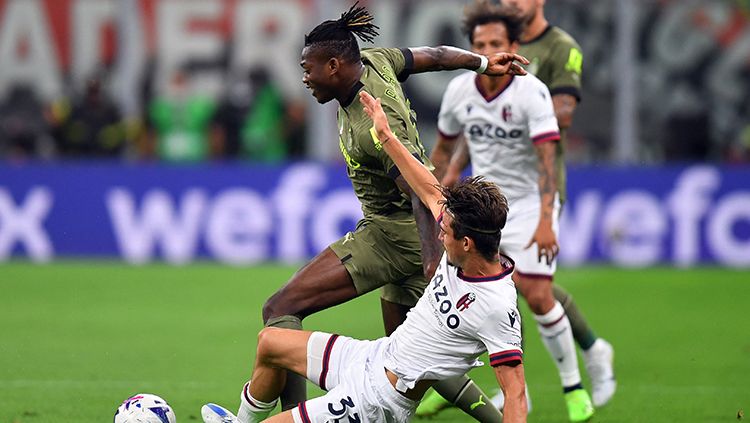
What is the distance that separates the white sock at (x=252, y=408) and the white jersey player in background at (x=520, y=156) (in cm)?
230

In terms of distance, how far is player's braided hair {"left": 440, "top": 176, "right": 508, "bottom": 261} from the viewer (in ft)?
21.1

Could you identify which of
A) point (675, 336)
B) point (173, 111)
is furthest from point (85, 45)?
point (675, 336)

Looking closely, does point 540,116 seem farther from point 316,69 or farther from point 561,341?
point 316,69

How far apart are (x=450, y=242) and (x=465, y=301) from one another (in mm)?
289

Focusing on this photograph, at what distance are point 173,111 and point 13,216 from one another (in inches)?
163

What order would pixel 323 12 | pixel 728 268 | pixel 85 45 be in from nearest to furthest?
1. pixel 728 268
2. pixel 323 12
3. pixel 85 45

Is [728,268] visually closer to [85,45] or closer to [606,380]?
[606,380]

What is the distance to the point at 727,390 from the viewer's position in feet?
32.0

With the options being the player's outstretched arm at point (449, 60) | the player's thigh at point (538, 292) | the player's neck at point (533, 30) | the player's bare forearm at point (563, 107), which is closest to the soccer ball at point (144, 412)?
the player's outstretched arm at point (449, 60)

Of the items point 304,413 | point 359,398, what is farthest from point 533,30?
point 304,413

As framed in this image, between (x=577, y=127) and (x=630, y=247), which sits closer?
(x=630, y=247)

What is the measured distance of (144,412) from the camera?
7.13 m

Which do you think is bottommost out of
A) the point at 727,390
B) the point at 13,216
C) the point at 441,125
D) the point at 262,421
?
the point at 13,216

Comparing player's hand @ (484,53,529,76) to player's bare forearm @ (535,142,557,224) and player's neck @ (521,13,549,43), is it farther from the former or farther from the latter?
player's neck @ (521,13,549,43)
